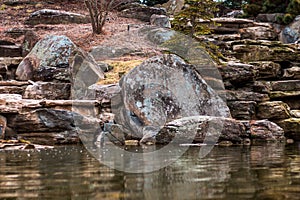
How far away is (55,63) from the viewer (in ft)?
49.2

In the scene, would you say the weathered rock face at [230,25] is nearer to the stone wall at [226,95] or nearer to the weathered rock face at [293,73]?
the stone wall at [226,95]

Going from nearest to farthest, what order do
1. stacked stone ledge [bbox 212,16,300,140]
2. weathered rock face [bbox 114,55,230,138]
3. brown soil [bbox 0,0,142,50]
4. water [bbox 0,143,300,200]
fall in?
water [bbox 0,143,300,200]
weathered rock face [bbox 114,55,230,138]
stacked stone ledge [bbox 212,16,300,140]
brown soil [bbox 0,0,142,50]

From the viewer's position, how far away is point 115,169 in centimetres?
554

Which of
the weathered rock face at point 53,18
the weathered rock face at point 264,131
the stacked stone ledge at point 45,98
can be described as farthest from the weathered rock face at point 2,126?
the weathered rock face at point 53,18

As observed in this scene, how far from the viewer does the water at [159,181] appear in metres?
3.62

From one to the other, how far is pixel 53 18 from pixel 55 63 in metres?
8.36

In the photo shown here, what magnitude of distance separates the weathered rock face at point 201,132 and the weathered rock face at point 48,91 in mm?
4349

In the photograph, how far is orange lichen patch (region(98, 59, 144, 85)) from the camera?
46.5 ft

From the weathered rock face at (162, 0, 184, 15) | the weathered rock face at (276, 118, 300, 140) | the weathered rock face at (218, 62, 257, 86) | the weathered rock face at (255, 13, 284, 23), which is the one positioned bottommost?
the weathered rock face at (276, 118, 300, 140)

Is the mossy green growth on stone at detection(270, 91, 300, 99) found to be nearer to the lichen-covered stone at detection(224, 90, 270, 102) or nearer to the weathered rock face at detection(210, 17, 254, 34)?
the lichen-covered stone at detection(224, 90, 270, 102)

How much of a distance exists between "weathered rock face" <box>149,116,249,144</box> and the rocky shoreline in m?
0.02

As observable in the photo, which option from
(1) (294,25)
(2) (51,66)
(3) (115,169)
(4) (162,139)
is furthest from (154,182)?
(1) (294,25)

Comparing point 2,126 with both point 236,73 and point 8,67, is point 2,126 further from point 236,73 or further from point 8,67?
point 236,73

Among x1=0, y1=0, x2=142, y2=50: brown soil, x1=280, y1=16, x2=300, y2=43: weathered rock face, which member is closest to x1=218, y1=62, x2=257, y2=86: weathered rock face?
x1=0, y1=0, x2=142, y2=50: brown soil
